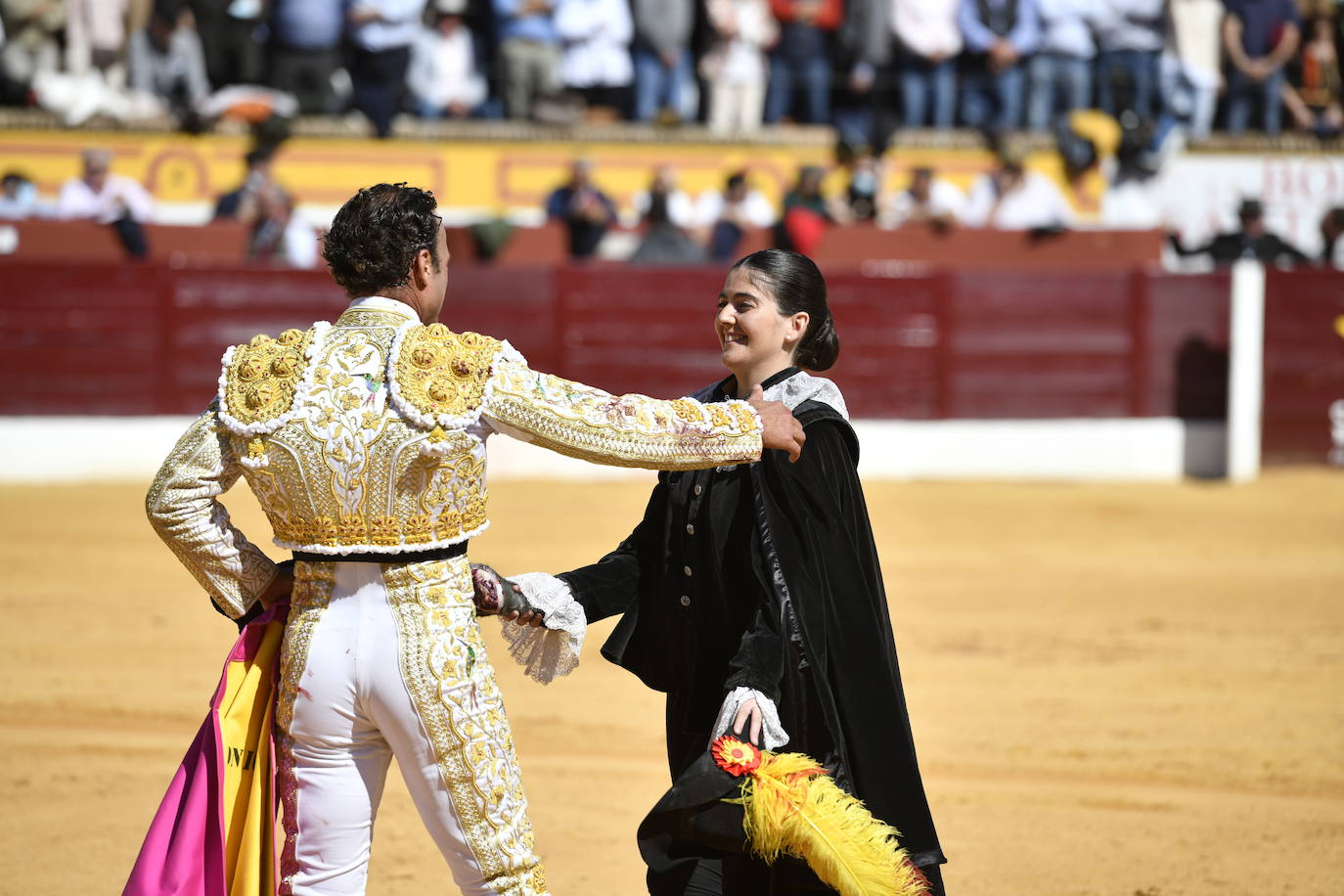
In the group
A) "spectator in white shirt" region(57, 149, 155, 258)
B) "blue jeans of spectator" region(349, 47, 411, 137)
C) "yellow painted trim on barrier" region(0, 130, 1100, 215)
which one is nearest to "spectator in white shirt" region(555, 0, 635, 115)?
"yellow painted trim on barrier" region(0, 130, 1100, 215)

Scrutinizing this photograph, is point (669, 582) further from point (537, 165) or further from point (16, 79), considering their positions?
point (16, 79)

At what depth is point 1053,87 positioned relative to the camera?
12.3m

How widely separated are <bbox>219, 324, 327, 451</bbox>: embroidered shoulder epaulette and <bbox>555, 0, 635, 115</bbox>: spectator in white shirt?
9.73m

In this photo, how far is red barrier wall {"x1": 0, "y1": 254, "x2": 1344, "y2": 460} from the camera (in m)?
10.4

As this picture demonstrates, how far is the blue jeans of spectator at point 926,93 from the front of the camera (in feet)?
39.9

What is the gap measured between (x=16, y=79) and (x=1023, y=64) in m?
7.06

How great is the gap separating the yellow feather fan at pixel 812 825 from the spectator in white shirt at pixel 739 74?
978 cm

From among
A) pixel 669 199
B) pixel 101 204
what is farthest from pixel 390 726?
pixel 101 204

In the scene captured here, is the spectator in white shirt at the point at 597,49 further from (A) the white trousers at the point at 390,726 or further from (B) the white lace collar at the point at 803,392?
(A) the white trousers at the point at 390,726

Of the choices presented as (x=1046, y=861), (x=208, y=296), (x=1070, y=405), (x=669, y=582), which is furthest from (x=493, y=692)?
(x=1070, y=405)

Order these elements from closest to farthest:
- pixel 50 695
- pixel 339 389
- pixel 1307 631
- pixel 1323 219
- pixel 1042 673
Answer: pixel 339 389
pixel 50 695
pixel 1042 673
pixel 1307 631
pixel 1323 219

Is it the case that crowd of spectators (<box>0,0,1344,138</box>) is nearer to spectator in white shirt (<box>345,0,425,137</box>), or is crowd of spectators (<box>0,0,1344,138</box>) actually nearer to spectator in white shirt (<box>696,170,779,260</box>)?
spectator in white shirt (<box>345,0,425,137</box>)

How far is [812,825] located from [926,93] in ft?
34.1

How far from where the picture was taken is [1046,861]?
402 cm
